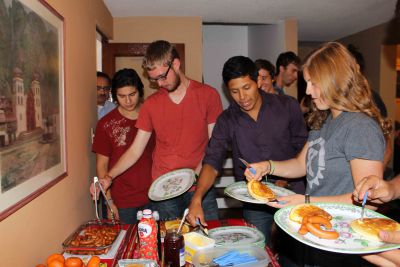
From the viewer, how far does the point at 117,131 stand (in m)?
2.38

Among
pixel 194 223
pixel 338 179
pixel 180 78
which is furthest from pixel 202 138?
pixel 338 179

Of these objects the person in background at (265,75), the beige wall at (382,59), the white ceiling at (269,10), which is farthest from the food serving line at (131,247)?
the beige wall at (382,59)

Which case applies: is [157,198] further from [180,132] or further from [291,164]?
[291,164]

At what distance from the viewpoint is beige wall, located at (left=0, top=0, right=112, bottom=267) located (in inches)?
50.6

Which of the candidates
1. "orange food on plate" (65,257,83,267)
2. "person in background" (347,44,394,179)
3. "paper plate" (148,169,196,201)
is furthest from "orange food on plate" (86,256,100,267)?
"person in background" (347,44,394,179)

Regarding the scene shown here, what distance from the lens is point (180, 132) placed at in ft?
7.39

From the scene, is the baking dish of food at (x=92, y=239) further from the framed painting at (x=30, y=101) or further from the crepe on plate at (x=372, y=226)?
the crepe on plate at (x=372, y=226)

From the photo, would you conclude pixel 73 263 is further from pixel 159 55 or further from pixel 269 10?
pixel 269 10

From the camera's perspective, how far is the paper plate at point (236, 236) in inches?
57.2

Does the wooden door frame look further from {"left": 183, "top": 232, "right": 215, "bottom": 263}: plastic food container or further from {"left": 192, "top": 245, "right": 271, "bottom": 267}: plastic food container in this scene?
{"left": 192, "top": 245, "right": 271, "bottom": 267}: plastic food container

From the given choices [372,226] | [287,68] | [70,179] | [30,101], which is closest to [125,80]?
[70,179]

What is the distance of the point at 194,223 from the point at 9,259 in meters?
0.72

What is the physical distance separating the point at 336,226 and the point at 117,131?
1.57 metres

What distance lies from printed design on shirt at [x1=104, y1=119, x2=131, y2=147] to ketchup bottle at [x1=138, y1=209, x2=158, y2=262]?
110 cm
